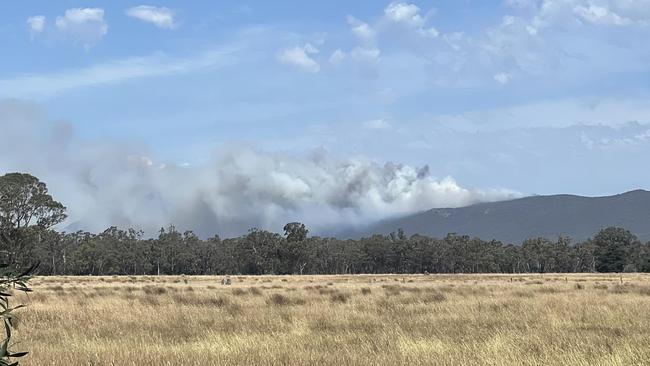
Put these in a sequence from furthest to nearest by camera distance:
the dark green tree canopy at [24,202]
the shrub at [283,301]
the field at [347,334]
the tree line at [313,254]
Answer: the tree line at [313,254] < the dark green tree canopy at [24,202] < the shrub at [283,301] < the field at [347,334]

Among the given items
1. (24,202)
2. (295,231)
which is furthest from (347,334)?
(295,231)

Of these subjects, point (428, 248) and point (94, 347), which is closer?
point (94, 347)

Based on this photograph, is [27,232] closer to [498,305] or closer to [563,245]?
[498,305]

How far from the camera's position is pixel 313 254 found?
14925 cm

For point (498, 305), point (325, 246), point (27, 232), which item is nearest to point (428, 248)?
point (325, 246)

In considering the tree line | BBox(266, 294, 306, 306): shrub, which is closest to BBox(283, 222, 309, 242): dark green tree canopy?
the tree line

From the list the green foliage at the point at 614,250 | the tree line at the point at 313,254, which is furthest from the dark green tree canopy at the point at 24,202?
the green foliage at the point at 614,250

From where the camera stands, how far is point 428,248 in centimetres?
15612

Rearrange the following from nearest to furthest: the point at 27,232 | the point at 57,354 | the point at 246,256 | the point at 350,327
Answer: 1. the point at 57,354
2. the point at 350,327
3. the point at 27,232
4. the point at 246,256

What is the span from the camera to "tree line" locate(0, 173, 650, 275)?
134500 millimetres

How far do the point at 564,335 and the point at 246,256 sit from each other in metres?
134

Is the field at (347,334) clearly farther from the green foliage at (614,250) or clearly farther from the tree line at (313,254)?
the green foliage at (614,250)

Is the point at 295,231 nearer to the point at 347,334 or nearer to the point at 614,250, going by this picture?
the point at 614,250

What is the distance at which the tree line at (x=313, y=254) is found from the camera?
134m
